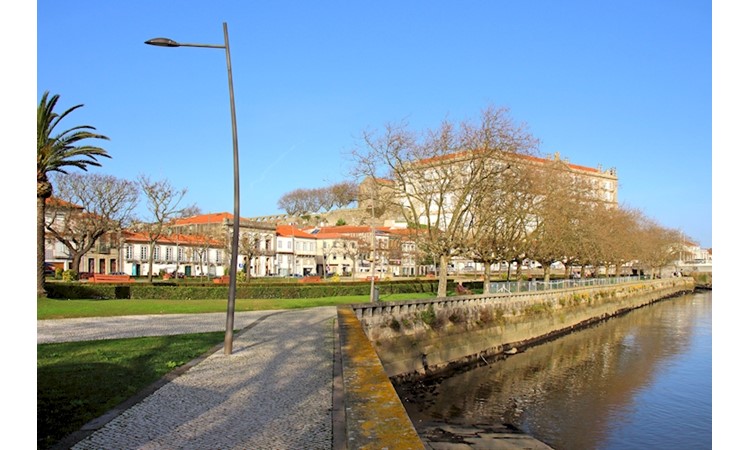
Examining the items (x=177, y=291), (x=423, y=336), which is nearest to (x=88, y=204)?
(x=177, y=291)

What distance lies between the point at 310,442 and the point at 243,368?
4.85 metres

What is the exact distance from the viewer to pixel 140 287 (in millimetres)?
33094

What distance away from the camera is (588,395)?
21297 millimetres

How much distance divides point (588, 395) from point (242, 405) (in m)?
16.7

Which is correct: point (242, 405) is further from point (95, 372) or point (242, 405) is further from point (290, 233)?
point (290, 233)

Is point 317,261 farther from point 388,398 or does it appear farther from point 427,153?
point 388,398

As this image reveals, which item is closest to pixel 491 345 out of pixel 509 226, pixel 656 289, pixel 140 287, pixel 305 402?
pixel 509 226

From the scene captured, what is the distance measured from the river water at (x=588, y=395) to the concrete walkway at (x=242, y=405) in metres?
5.19

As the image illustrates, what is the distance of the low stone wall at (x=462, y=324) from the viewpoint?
22219mm

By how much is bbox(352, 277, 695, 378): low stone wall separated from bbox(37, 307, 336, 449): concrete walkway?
20.4 feet

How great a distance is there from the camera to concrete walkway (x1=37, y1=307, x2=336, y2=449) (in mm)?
6617

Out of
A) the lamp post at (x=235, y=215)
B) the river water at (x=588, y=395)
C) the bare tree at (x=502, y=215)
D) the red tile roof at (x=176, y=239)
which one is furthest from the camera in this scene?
the red tile roof at (x=176, y=239)

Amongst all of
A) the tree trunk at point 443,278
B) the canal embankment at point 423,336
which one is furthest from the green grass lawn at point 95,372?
the tree trunk at point 443,278

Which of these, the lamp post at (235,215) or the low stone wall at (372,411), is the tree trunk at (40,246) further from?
the low stone wall at (372,411)
